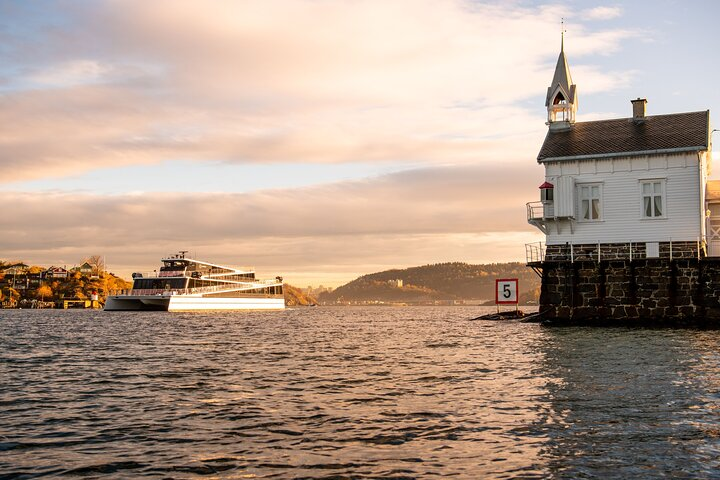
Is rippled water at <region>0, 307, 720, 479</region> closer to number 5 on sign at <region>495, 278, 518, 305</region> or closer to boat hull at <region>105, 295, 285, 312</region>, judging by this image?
number 5 on sign at <region>495, 278, 518, 305</region>

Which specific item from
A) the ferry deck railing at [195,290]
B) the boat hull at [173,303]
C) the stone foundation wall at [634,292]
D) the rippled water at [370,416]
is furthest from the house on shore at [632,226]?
the ferry deck railing at [195,290]

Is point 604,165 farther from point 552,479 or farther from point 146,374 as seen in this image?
point 552,479

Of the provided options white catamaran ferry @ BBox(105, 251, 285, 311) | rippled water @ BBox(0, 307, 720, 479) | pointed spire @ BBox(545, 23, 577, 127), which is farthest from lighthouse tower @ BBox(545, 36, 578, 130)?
white catamaran ferry @ BBox(105, 251, 285, 311)

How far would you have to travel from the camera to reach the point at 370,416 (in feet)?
48.8

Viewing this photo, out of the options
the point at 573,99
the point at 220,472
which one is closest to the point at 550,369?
the point at 220,472

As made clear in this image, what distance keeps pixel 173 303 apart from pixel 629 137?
70.1 m

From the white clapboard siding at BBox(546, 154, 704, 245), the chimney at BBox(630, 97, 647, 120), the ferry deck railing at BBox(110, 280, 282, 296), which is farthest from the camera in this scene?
the ferry deck railing at BBox(110, 280, 282, 296)

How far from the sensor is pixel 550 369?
2255 cm

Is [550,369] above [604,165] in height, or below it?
below

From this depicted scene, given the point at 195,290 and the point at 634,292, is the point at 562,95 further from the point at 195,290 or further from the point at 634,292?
the point at 195,290

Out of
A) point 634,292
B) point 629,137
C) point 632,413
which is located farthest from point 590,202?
point 632,413

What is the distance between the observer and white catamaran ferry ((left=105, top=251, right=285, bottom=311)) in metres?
104

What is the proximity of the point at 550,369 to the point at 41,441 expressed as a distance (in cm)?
1510

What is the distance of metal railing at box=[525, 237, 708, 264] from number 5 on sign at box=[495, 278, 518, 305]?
8.49 m
